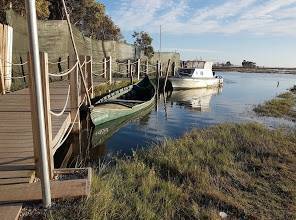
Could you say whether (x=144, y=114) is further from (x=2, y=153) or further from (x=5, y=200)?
(x=5, y=200)

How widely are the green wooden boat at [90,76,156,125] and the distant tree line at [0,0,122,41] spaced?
1288cm

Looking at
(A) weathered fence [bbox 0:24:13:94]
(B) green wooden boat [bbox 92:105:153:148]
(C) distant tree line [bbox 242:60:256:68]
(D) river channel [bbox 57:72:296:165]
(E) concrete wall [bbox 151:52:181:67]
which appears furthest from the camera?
(C) distant tree line [bbox 242:60:256:68]

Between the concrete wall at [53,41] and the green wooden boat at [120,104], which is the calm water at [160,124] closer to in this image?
the green wooden boat at [120,104]

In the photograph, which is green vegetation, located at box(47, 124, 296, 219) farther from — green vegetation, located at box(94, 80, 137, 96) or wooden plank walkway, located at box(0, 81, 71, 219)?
green vegetation, located at box(94, 80, 137, 96)

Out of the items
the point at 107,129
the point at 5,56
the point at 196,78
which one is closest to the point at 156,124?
the point at 107,129

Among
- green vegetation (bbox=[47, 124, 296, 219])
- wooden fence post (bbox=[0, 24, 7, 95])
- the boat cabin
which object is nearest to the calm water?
green vegetation (bbox=[47, 124, 296, 219])

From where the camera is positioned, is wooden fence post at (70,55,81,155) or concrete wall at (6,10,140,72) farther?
concrete wall at (6,10,140,72)

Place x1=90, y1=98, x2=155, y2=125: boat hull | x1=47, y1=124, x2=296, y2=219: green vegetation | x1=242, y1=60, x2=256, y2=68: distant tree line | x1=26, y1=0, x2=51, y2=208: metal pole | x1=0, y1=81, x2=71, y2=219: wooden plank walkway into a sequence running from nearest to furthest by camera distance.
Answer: x1=26, y1=0, x2=51, y2=208: metal pole, x1=0, y1=81, x2=71, y2=219: wooden plank walkway, x1=47, y1=124, x2=296, y2=219: green vegetation, x1=90, y1=98, x2=155, y2=125: boat hull, x1=242, y1=60, x2=256, y2=68: distant tree line

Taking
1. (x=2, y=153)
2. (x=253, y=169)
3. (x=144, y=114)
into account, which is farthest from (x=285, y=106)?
(x=2, y=153)

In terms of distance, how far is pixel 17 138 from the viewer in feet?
21.6

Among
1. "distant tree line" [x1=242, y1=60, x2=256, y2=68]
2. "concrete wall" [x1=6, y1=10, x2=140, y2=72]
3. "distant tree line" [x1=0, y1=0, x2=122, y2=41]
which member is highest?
"distant tree line" [x1=0, y1=0, x2=122, y2=41]

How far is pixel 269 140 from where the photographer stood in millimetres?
9391

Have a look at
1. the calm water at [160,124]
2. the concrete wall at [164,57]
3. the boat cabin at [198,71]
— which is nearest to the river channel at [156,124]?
the calm water at [160,124]

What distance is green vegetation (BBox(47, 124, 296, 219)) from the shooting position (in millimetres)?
4659
